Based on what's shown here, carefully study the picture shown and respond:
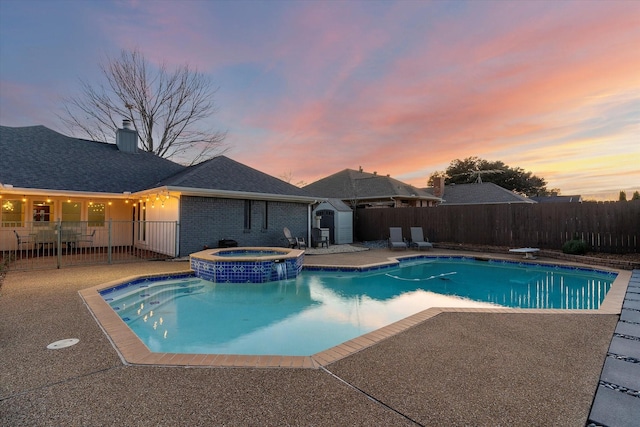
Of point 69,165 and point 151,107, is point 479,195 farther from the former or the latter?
point 69,165

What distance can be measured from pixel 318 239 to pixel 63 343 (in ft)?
40.3

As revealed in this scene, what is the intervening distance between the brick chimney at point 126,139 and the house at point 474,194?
24.5 metres

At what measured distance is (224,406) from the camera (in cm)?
234

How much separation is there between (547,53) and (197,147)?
946 inches

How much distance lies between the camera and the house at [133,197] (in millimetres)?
11367

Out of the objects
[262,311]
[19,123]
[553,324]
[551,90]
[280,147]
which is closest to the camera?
[553,324]

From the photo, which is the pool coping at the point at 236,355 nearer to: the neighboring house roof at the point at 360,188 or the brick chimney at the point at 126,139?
the brick chimney at the point at 126,139

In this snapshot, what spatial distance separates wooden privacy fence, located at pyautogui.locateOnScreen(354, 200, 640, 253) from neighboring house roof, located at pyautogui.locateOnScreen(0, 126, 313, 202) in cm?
634

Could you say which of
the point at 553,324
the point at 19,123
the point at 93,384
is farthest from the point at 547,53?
the point at 19,123

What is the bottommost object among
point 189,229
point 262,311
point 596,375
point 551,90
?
point 262,311

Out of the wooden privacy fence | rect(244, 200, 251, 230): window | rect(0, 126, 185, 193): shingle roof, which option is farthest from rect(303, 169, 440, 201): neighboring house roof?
rect(0, 126, 185, 193): shingle roof

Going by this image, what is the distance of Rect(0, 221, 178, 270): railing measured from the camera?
10.2 meters

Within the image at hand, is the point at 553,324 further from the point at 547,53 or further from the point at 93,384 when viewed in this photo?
the point at 547,53

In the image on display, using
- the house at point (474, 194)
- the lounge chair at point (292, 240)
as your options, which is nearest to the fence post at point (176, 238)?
the lounge chair at point (292, 240)
